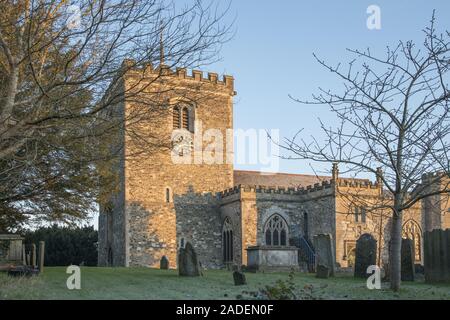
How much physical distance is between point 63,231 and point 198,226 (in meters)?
13.8

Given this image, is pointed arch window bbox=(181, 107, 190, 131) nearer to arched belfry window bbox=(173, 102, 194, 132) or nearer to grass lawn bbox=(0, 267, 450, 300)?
arched belfry window bbox=(173, 102, 194, 132)

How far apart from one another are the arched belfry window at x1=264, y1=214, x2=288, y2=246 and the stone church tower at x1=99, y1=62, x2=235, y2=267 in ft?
10.9

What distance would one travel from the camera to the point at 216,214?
3459 centimetres

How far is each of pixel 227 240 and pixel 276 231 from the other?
2936 millimetres

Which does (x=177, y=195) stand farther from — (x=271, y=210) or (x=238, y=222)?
(x=271, y=210)

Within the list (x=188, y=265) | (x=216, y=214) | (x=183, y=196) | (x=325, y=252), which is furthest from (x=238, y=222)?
(x=188, y=265)

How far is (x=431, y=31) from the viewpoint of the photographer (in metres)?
11.9

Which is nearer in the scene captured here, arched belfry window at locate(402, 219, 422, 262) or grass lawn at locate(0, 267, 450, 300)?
grass lawn at locate(0, 267, 450, 300)

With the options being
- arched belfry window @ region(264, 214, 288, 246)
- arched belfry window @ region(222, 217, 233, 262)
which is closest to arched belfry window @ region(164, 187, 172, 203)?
arched belfry window @ region(222, 217, 233, 262)

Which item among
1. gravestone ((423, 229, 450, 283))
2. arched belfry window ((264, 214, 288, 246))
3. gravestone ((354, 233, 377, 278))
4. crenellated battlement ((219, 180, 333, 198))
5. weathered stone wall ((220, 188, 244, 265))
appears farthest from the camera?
arched belfry window ((264, 214, 288, 246))

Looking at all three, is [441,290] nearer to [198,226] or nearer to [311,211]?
[311,211]

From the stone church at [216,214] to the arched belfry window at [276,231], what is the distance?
0.05 m

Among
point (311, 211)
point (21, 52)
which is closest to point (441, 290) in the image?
point (21, 52)

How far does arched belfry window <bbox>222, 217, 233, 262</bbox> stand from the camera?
33.2 meters
